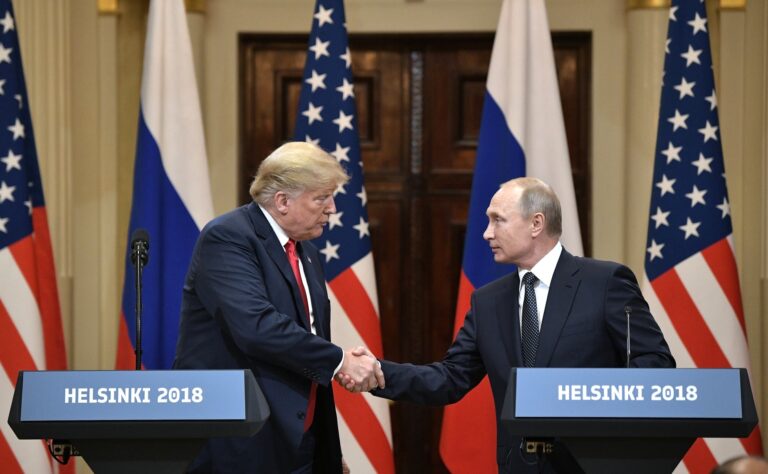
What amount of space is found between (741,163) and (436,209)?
1.62 meters

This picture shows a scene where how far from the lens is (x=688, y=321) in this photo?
513 cm

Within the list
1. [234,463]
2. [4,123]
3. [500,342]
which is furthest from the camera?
[4,123]

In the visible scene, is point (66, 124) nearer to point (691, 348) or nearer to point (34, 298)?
point (34, 298)

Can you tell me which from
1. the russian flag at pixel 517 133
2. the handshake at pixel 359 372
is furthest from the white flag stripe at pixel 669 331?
the handshake at pixel 359 372

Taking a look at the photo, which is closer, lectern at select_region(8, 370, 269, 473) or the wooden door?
→ lectern at select_region(8, 370, 269, 473)

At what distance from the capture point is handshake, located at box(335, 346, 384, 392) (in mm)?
3516

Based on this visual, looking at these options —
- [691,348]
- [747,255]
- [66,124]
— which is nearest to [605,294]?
[691,348]

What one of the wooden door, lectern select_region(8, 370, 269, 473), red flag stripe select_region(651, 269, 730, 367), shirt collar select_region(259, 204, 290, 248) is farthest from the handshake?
the wooden door

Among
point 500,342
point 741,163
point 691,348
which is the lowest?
point 691,348

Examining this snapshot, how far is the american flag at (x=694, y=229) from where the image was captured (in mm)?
5113

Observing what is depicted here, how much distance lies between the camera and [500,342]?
3.59 meters

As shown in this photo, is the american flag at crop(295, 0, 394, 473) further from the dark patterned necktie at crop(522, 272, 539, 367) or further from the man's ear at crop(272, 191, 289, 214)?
the dark patterned necktie at crop(522, 272, 539, 367)

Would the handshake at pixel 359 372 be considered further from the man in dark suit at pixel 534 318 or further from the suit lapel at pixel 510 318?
the suit lapel at pixel 510 318

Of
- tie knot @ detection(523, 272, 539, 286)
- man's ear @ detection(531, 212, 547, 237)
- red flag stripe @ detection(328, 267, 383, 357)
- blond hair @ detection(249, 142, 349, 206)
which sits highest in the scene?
blond hair @ detection(249, 142, 349, 206)
